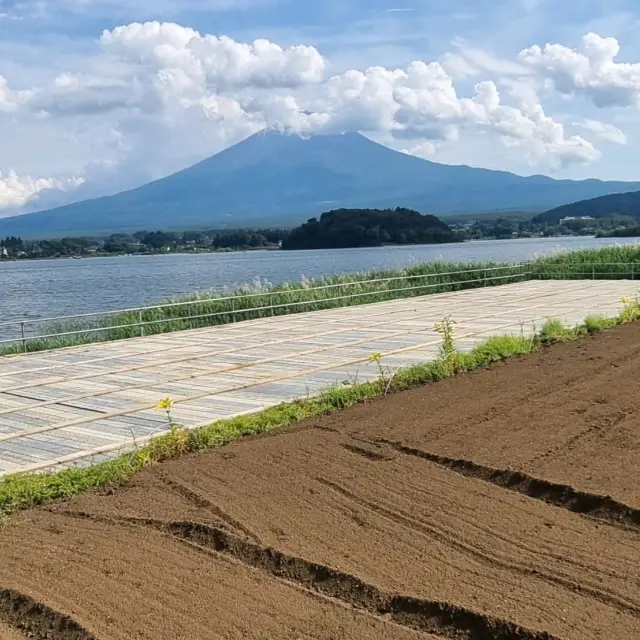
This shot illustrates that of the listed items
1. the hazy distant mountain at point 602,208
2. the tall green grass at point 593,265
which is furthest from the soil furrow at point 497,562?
the hazy distant mountain at point 602,208

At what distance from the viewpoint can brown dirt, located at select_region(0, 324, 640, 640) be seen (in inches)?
134

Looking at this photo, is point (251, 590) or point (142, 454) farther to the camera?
point (142, 454)

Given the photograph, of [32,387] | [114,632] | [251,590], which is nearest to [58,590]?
[114,632]

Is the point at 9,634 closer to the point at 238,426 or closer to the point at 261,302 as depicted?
the point at 238,426

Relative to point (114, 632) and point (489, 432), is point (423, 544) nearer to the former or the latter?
point (114, 632)

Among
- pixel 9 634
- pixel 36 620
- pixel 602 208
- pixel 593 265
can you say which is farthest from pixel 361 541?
pixel 602 208

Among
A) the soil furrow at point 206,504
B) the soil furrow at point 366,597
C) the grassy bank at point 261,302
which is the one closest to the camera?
the soil furrow at point 366,597

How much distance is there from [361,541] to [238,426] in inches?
101

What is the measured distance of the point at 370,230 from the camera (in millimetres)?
61281

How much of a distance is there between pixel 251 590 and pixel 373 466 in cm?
180

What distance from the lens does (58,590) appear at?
12.3 feet

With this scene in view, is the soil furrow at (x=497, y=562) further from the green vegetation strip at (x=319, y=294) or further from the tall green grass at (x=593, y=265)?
the tall green grass at (x=593, y=265)

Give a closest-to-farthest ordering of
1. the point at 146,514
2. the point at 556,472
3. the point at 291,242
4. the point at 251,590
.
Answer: the point at 251,590, the point at 146,514, the point at 556,472, the point at 291,242

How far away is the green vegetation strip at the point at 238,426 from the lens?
17.1ft
